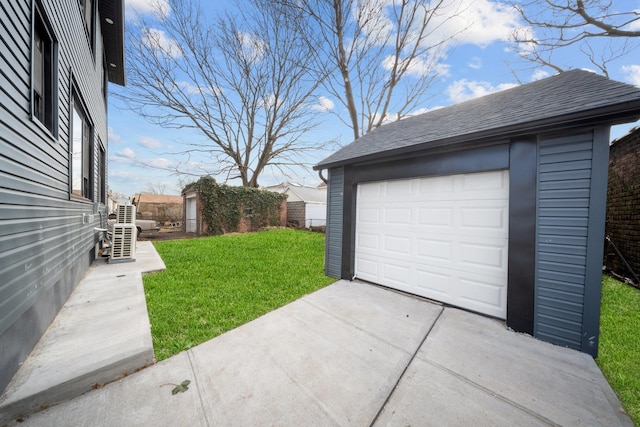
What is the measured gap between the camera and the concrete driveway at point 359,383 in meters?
1.62

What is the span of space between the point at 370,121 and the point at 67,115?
438 inches

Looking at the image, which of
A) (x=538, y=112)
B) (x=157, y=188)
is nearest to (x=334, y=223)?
(x=538, y=112)

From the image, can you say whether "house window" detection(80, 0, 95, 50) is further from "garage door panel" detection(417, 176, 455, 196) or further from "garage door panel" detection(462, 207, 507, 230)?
"garage door panel" detection(462, 207, 507, 230)

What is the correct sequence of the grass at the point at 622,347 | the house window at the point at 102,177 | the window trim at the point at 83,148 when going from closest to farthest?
the grass at the point at 622,347, the window trim at the point at 83,148, the house window at the point at 102,177

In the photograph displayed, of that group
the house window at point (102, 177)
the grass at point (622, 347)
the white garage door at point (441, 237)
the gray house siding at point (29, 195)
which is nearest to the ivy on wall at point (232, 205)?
the house window at point (102, 177)

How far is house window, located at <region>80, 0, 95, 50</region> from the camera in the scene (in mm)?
4264

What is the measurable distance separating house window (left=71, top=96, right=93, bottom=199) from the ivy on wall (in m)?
6.07

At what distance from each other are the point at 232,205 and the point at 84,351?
32.6 ft

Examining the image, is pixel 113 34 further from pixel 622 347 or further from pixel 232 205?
pixel 622 347

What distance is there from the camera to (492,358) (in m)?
2.33

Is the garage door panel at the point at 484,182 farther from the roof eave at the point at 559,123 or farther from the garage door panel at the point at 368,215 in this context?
the garage door panel at the point at 368,215

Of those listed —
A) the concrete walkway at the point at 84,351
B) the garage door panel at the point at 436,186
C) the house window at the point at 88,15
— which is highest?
the house window at the point at 88,15

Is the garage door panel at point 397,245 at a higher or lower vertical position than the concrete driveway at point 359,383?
higher

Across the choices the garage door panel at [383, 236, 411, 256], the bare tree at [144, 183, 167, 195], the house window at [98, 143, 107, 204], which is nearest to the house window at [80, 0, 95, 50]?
the house window at [98, 143, 107, 204]
